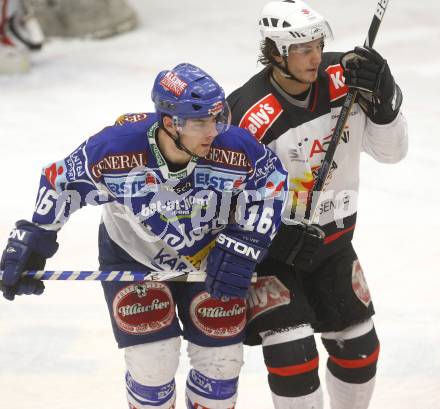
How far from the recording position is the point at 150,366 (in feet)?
11.5

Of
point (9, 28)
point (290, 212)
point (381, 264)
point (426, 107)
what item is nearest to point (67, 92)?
point (9, 28)

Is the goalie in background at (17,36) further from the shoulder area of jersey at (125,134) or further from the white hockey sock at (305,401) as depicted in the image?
the white hockey sock at (305,401)

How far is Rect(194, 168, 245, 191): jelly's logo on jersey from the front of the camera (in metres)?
3.39

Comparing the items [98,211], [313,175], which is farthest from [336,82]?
[98,211]

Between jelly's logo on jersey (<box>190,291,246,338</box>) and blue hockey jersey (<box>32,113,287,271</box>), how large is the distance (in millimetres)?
167

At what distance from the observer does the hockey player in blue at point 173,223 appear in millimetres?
3336

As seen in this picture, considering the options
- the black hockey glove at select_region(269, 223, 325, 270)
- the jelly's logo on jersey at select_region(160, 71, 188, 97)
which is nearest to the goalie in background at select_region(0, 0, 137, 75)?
the black hockey glove at select_region(269, 223, 325, 270)

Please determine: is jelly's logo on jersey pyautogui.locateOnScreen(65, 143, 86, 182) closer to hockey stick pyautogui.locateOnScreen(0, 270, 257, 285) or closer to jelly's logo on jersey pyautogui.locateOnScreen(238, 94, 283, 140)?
hockey stick pyautogui.locateOnScreen(0, 270, 257, 285)

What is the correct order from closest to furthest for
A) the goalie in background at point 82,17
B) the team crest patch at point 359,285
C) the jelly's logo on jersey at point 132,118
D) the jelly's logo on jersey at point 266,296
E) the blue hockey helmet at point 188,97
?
1. the blue hockey helmet at point 188,97
2. the jelly's logo on jersey at point 132,118
3. the jelly's logo on jersey at point 266,296
4. the team crest patch at point 359,285
5. the goalie in background at point 82,17

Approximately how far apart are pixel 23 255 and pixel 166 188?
1.65 feet

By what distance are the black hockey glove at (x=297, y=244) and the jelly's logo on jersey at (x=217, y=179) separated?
30 cm

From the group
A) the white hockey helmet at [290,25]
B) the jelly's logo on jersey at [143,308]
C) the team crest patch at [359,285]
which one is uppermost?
the white hockey helmet at [290,25]

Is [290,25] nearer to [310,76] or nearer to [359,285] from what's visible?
[310,76]

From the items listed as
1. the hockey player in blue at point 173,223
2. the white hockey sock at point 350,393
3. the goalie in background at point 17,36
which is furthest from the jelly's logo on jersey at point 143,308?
the goalie in background at point 17,36
